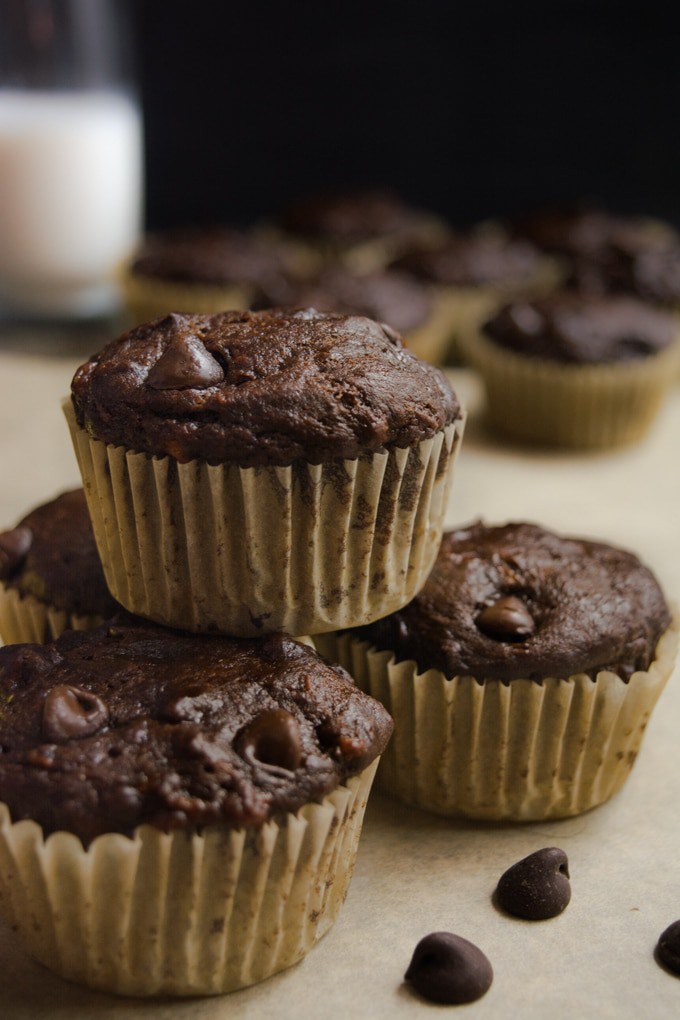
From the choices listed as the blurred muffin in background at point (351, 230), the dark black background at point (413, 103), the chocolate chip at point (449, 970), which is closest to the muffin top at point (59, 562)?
the chocolate chip at point (449, 970)

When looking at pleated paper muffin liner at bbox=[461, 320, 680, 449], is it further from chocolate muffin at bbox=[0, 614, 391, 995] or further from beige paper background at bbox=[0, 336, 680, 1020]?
chocolate muffin at bbox=[0, 614, 391, 995]

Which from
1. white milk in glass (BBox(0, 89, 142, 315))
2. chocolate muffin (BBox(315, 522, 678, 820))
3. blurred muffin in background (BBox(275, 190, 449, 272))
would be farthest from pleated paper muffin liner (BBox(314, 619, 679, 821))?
blurred muffin in background (BBox(275, 190, 449, 272))

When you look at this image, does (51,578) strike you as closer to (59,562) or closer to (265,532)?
(59,562)

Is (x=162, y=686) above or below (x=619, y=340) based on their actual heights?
above

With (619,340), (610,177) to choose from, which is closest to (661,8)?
(610,177)

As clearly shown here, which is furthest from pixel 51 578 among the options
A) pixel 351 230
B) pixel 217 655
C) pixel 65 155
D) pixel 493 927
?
pixel 351 230

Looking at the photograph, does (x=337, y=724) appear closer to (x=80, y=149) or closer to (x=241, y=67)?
(x=80, y=149)

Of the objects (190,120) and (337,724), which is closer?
(337,724)
